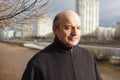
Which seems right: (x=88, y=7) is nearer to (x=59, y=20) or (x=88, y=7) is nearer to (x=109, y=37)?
(x=109, y=37)

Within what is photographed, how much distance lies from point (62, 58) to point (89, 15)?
9440cm

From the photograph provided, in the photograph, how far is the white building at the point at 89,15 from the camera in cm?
9219

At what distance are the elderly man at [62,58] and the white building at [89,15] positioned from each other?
291ft

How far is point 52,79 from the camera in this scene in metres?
2.34

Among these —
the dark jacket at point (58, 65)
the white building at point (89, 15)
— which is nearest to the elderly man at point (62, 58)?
the dark jacket at point (58, 65)

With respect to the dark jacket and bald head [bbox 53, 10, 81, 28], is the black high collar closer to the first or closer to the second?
the dark jacket

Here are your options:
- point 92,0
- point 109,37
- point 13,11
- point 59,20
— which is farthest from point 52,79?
point 92,0

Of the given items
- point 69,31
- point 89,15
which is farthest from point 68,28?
point 89,15

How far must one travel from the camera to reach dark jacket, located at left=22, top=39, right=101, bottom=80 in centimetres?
233

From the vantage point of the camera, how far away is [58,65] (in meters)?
2.38

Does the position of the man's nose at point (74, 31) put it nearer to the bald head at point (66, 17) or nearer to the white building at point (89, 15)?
the bald head at point (66, 17)

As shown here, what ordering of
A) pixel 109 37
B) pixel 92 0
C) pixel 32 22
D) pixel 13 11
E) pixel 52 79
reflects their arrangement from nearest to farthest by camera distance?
1. pixel 52 79
2. pixel 13 11
3. pixel 32 22
4. pixel 109 37
5. pixel 92 0

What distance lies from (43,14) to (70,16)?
3564mm

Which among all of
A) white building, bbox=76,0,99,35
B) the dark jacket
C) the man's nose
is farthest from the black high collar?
white building, bbox=76,0,99,35
